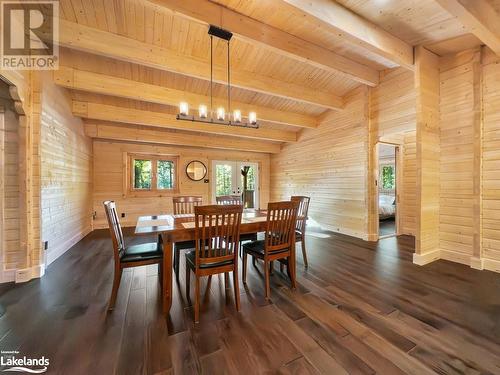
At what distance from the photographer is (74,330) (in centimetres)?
168

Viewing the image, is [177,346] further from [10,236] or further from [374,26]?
[374,26]

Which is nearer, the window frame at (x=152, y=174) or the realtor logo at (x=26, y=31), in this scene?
the realtor logo at (x=26, y=31)

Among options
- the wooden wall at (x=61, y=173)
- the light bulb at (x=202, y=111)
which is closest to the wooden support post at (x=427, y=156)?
the light bulb at (x=202, y=111)

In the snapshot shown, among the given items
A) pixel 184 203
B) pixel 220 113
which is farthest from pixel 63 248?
pixel 220 113

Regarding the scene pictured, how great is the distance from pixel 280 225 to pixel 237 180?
4.95 m

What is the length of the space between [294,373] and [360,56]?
13.9 feet

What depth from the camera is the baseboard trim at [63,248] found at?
3.03 m

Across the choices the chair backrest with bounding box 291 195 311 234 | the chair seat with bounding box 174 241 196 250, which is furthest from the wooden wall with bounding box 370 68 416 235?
the chair seat with bounding box 174 241 196 250

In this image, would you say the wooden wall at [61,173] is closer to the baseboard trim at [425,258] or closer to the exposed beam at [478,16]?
the exposed beam at [478,16]

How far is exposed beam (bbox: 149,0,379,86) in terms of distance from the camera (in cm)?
219

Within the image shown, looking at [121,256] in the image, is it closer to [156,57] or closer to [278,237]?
[278,237]

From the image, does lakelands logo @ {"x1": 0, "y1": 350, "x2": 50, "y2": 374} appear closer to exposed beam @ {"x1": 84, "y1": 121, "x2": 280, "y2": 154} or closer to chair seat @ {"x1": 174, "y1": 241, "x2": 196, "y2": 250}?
chair seat @ {"x1": 174, "y1": 241, "x2": 196, "y2": 250}

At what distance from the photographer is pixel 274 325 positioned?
5.77 feet

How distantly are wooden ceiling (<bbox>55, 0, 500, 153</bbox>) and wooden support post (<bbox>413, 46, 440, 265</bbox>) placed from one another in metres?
0.34
